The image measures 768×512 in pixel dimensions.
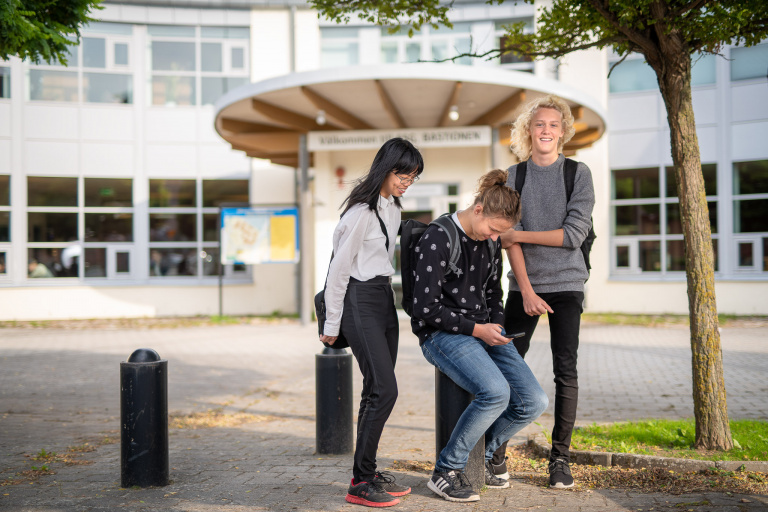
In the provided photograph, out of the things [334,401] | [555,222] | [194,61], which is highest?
[194,61]

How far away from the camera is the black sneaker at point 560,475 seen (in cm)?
392

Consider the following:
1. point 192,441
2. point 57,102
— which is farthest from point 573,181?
point 57,102

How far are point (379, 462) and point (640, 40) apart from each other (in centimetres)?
316

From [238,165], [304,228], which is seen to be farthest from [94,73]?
[304,228]

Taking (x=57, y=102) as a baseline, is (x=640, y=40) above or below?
below

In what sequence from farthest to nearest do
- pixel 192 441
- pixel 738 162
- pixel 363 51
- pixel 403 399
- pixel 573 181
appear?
1. pixel 363 51
2. pixel 738 162
3. pixel 403 399
4. pixel 192 441
5. pixel 573 181

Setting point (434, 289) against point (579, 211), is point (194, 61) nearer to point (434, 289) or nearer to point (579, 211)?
point (579, 211)

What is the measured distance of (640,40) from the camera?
4.58 m

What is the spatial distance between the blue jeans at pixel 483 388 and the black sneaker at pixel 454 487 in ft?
0.13

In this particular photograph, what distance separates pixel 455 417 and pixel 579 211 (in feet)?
4.21

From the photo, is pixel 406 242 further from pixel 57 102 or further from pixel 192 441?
pixel 57 102

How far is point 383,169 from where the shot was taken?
368 cm

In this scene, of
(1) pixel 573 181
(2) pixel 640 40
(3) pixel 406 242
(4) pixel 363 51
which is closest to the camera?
(3) pixel 406 242

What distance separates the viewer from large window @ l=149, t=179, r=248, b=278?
60.7ft
